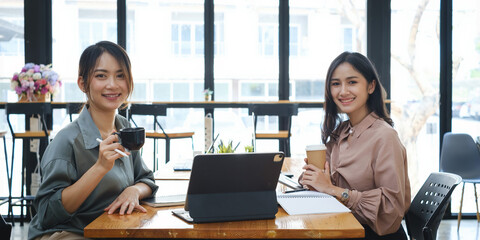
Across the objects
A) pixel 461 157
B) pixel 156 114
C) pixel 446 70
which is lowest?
pixel 461 157

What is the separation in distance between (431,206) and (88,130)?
1344 millimetres

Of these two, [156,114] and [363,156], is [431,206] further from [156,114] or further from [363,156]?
[156,114]

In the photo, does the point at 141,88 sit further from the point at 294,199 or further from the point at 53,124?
the point at 294,199

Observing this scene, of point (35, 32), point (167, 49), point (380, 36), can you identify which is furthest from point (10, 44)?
point (380, 36)

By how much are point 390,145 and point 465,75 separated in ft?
12.3

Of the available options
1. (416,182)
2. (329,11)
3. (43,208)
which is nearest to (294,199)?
(43,208)

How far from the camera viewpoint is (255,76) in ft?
19.2

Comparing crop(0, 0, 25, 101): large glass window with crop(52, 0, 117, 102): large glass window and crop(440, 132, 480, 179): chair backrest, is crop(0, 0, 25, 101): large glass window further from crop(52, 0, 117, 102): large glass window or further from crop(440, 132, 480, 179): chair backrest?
crop(440, 132, 480, 179): chair backrest

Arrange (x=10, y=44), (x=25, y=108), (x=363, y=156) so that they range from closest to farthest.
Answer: (x=363, y=156) < (x=25, y=108) < (x=10, y=44)

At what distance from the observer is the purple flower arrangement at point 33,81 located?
496 cm

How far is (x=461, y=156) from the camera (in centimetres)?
448

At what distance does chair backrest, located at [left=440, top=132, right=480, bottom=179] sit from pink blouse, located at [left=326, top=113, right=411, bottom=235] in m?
2.71

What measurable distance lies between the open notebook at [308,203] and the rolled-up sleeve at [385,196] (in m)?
0.16

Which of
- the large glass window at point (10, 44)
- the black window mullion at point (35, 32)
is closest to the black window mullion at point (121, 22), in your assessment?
the black window mullion at point (35, 32)
